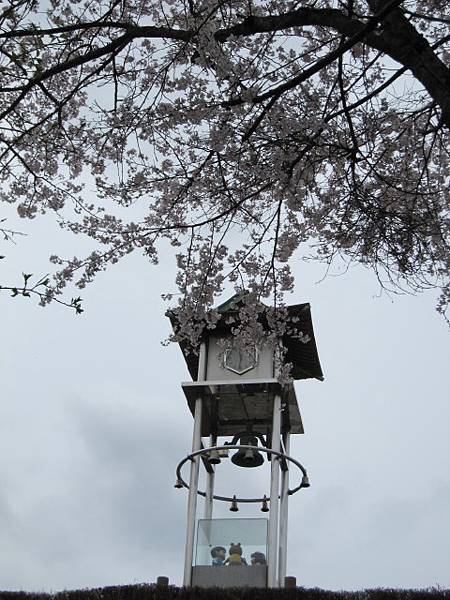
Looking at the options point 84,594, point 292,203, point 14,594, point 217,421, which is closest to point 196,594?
point 84,594

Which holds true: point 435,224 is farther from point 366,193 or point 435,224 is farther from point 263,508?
point 263,508

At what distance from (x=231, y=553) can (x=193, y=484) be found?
1.19 metres

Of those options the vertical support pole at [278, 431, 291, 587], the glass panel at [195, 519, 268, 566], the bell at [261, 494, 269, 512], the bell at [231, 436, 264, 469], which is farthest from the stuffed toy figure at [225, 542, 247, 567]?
the bell at [261, 494, 269, 512]

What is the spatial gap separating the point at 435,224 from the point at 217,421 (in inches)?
331

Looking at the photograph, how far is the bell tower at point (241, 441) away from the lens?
13227mm

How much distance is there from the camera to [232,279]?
794 centimetres

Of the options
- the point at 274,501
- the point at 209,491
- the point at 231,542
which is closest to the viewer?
the point at 231,542

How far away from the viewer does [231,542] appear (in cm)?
1341

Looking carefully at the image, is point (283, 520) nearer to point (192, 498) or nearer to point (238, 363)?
point (192, 498)

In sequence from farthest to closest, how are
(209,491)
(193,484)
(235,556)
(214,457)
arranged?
(209,491)
(214,457)
(193,484)
(235,556)

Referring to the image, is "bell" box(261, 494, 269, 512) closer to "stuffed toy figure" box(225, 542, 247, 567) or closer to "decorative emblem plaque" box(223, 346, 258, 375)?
"stuffed toy figure" box(225, 542, 247, 567)

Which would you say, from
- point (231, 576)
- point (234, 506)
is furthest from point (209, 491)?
point (231, 576)

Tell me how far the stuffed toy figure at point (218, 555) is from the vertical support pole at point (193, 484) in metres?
0.29

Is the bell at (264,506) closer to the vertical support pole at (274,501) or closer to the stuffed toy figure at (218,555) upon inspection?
the vertical support pole at (274,501)
